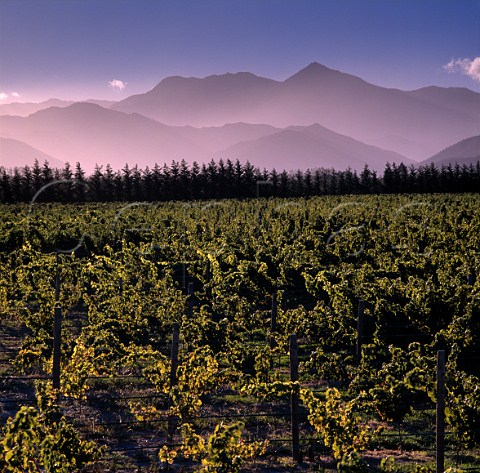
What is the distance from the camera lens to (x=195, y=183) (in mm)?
73688

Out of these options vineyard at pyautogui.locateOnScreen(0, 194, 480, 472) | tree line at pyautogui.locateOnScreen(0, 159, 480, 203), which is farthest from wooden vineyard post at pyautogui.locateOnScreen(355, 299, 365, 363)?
tree line at pyautogui.locateOnScreen(0, 159, 480, 203)

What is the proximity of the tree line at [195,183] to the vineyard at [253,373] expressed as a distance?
54.0m

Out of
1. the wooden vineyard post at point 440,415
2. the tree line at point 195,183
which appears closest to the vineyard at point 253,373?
the wooden vineyard post at point 440,415

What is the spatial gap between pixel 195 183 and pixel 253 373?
215 ft

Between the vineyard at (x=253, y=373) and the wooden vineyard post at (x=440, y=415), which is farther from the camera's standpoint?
the vineyard at (x=253, y=373)

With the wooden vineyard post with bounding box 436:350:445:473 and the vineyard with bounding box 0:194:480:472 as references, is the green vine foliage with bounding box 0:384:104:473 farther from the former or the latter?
the wooden vineyard post with bounding box 436:350:445:473

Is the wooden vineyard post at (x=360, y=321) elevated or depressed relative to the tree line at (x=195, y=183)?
depressed

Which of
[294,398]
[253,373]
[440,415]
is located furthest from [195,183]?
[440,415]

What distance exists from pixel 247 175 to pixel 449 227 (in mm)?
53946

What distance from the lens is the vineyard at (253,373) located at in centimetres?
726

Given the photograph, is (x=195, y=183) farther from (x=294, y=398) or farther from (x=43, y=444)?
(x=43, y=444)

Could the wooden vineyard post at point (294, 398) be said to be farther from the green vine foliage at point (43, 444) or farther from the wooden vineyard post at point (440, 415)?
the green vine foliage at point (43, 444)

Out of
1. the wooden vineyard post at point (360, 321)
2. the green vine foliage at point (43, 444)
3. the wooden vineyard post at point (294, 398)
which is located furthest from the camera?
the wooden vineyard post at point (360, 321)

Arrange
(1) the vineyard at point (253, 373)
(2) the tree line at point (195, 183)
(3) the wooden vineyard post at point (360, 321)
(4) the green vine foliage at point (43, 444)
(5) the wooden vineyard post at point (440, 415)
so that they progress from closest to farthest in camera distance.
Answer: (4) the green vine foliage at point (43, 444)
(5) the wooden vineyard post at point (440, 415)
(1) the vineyard at point (253, 373)
(3) the wooden vineyard post at point (360, 321)
(2) the tree line at point (195, 183)
